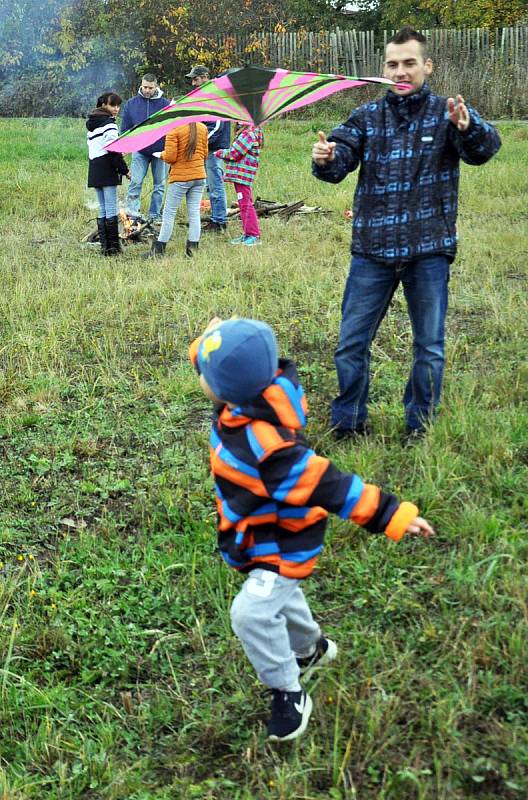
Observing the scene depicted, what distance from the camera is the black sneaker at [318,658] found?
2.97 m

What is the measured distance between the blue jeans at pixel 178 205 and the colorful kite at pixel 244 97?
3.68m

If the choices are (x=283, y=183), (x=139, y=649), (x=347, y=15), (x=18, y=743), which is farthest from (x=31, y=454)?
(x=347, y=15)

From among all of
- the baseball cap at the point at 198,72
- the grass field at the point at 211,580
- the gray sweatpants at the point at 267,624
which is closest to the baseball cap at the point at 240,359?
the gray sweatpants at the point at 267,624

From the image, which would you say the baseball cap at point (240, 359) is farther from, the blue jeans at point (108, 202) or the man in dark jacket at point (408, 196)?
the blue jeans at point (108, 202)

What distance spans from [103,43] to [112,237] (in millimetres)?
17673

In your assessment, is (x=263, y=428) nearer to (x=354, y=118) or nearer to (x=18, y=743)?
(x=18, y=743)

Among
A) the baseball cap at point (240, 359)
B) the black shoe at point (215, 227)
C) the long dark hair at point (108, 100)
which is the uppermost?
the long dark hair at point (108, 100)

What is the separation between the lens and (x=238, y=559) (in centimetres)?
266

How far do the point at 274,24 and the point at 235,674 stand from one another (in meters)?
26.1

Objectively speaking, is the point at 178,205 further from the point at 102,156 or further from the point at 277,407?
the point at 277,407

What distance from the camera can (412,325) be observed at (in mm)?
4430

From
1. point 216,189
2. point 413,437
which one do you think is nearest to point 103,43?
point 216,189

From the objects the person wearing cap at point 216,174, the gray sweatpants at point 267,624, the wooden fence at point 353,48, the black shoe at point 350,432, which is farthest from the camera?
the wooden fence at point 353,48

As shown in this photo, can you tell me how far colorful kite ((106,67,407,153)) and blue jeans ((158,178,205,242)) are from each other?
368 cm
